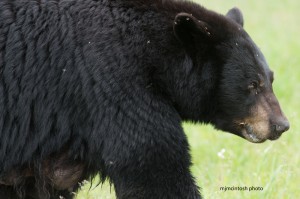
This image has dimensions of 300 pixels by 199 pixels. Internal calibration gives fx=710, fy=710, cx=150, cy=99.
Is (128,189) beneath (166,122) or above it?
beneath

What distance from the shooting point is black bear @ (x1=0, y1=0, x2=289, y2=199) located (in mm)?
4258

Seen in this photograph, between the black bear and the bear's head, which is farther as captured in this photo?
the bear's head

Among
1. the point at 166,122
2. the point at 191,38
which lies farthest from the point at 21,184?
the point at 191,38

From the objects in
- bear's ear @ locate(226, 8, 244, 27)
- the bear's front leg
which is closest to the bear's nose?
the bear's front leg

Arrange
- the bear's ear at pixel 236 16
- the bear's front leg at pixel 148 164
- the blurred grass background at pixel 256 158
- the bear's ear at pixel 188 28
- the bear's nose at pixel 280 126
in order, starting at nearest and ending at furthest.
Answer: the bear's front leg at pixel 148 164, the bear's ear at pixel 188 28, the bear's nose at pixel 280 126, the bear's ear at pixel 236 16, the blurred grass background at pixel 256 158

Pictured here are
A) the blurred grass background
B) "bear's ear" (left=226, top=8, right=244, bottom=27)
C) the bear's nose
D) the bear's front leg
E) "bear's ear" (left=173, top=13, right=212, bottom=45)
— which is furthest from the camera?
the blurred grass background

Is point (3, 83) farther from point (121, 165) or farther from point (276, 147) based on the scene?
point (276, 147)

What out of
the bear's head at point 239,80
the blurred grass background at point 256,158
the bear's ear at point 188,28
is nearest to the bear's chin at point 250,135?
the bear's head at point 239,80

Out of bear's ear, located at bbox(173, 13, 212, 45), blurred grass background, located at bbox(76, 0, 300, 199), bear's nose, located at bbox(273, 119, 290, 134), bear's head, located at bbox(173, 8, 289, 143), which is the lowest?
blurred grass background, located at bbox(76, 0, 300, 199)

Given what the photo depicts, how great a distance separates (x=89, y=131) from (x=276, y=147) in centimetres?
312

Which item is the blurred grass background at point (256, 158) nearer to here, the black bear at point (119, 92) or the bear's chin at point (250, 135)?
the black bear at point (119, 92)

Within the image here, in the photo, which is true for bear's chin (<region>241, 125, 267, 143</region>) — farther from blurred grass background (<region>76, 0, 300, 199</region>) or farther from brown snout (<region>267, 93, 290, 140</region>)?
blurred grass background (<region>76, 0, 300, 199</region>)

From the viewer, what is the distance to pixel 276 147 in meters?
7.01

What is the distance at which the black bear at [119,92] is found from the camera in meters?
4.26
